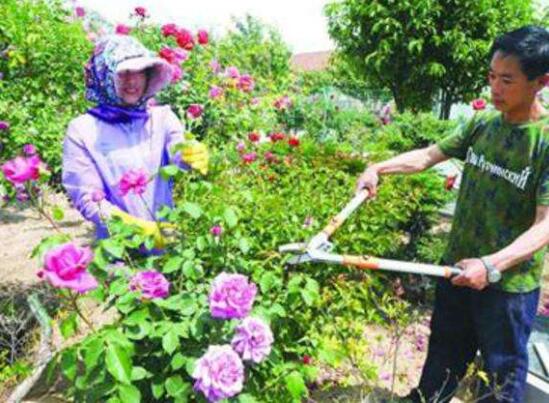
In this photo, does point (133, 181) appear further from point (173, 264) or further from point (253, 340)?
point (253, 340)

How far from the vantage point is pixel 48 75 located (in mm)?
3900

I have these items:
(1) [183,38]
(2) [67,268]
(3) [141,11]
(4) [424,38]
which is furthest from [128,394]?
(4) [424,38]

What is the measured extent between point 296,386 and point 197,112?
7.22ft

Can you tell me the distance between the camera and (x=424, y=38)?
400 inches

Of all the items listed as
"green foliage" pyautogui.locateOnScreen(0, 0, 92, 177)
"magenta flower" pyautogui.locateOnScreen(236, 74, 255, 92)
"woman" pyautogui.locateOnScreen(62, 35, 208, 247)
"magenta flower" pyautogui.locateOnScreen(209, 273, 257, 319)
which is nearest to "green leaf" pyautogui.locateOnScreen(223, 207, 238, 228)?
"magenta flower" pyautogui.locateOnScreen(209, 273, 257, 319)

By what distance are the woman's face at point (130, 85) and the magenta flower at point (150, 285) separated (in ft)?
3.31

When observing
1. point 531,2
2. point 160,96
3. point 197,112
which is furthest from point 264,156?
point 531,2

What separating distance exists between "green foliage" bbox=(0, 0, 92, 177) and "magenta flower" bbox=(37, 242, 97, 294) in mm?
2511

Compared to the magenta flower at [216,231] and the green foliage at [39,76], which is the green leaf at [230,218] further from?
the green foliage at [39,76]

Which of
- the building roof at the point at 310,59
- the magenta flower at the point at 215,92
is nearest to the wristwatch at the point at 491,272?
the magenta flower at the point at 215,92

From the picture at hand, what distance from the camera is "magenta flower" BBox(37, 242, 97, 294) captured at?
108 cm

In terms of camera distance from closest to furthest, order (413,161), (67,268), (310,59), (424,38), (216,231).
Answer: (67,268) → (216,231) → (413,161) → (424,38) → (310,59)

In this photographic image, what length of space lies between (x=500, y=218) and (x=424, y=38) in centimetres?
907

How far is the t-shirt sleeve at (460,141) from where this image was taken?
86.0 inches
